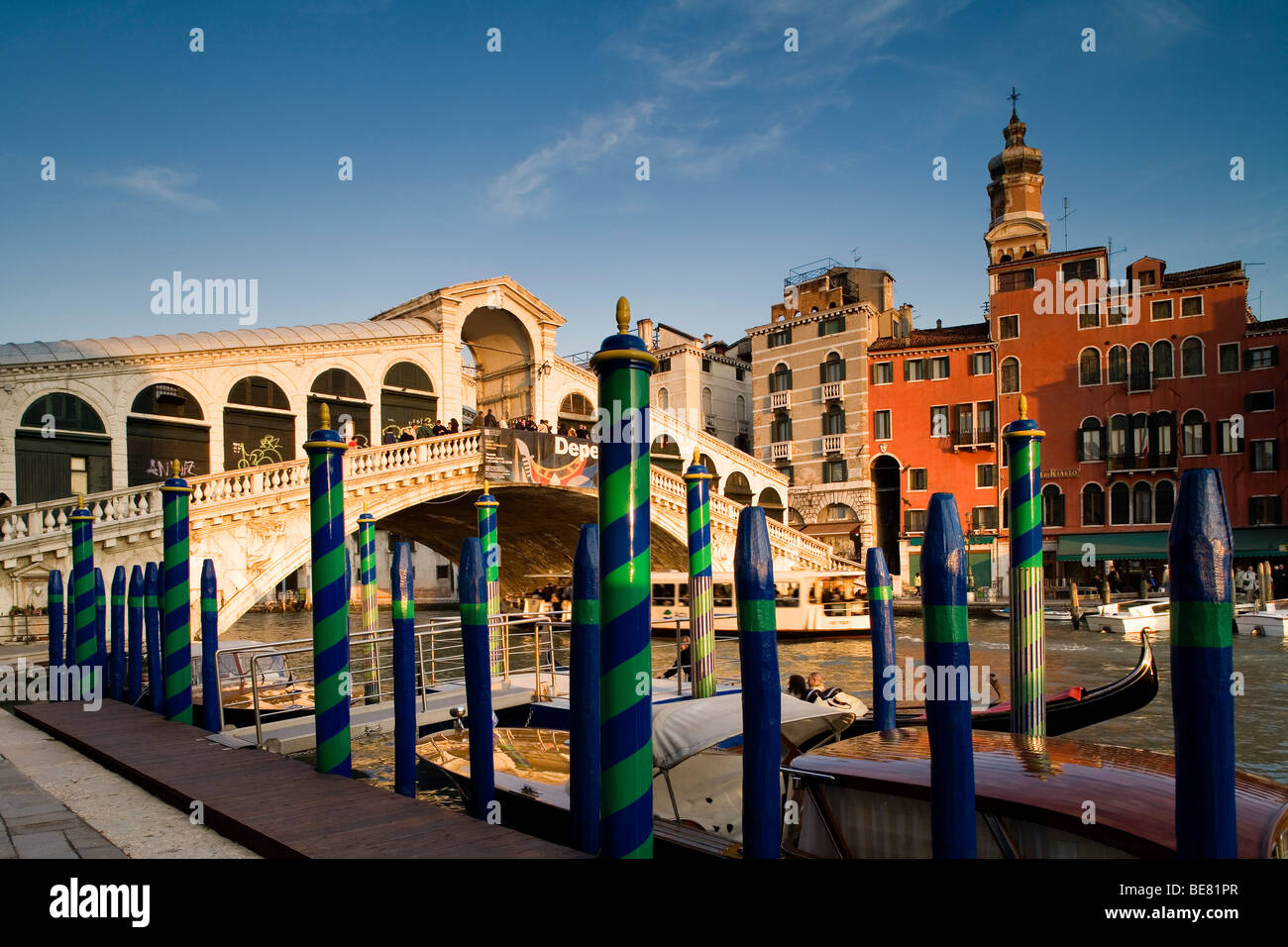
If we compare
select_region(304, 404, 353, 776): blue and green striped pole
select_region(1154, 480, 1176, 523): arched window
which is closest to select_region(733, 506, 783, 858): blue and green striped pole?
select_region(304, 404, 353, 776): blue and green striped pole

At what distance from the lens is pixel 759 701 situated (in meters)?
3.41

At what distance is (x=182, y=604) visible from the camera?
6.90 meters

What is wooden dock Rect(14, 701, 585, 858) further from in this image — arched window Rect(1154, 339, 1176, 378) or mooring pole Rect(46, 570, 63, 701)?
arched window Rect(1154, 339, 1176, 378)

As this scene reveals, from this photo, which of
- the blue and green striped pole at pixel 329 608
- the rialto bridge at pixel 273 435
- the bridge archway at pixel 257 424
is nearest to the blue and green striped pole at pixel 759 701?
the blue and green striped pole at pixel 329 608

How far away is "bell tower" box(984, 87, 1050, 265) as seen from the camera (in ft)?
100

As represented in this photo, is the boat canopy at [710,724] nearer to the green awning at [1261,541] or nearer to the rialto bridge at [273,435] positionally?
the rialto bridge at [273,435]

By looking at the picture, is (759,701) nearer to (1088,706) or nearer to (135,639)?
(1088,706)

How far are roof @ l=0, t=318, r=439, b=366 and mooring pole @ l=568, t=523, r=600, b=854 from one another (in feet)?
50.5

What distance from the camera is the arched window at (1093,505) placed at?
26.4 metres

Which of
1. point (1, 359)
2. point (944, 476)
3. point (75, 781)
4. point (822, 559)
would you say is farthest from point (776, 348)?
point (75, 781)

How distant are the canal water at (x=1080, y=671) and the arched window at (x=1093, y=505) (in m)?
5.65
